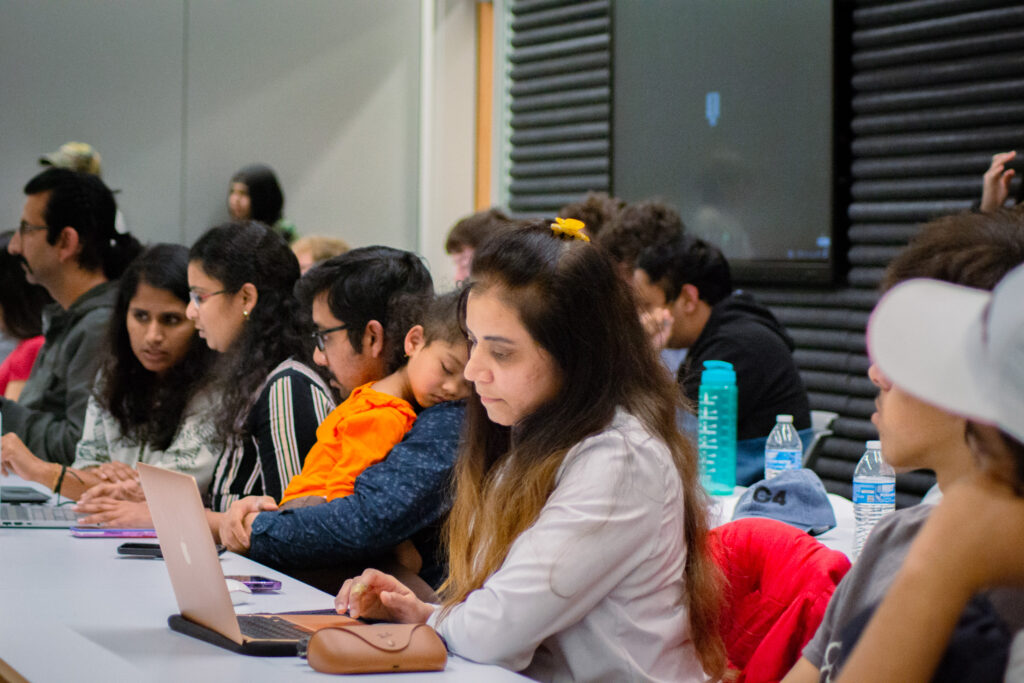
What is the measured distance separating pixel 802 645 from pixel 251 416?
162 cm

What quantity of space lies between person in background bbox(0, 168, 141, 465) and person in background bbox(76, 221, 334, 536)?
0.90m

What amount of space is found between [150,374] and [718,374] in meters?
1.80

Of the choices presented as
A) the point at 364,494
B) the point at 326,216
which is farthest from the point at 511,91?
the point at 364,494

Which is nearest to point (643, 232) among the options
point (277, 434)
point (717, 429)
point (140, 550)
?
point (717, 429)

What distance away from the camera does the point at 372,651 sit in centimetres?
160

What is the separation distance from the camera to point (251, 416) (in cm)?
292

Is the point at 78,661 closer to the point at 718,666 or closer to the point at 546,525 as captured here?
the point at 546,525

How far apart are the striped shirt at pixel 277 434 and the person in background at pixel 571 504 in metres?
0.90

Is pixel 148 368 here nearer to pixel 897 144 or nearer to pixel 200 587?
pixel 200 587

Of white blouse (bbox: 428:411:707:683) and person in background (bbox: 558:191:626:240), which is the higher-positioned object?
person in background (bbox: 558:191:626:240)

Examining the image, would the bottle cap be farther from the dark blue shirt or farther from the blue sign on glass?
the blue sign on glass

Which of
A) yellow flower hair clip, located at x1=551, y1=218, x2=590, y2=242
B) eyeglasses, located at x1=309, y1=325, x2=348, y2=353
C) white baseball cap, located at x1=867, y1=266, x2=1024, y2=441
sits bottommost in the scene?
eyeglasses, located at x1=309, y1=325, x2=348, y2=353

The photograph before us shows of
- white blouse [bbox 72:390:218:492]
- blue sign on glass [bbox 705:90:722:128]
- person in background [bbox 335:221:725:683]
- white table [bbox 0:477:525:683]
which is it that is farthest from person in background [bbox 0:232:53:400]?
person in background [bbox 335:221:725:683]

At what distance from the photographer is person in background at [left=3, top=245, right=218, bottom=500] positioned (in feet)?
11.3
